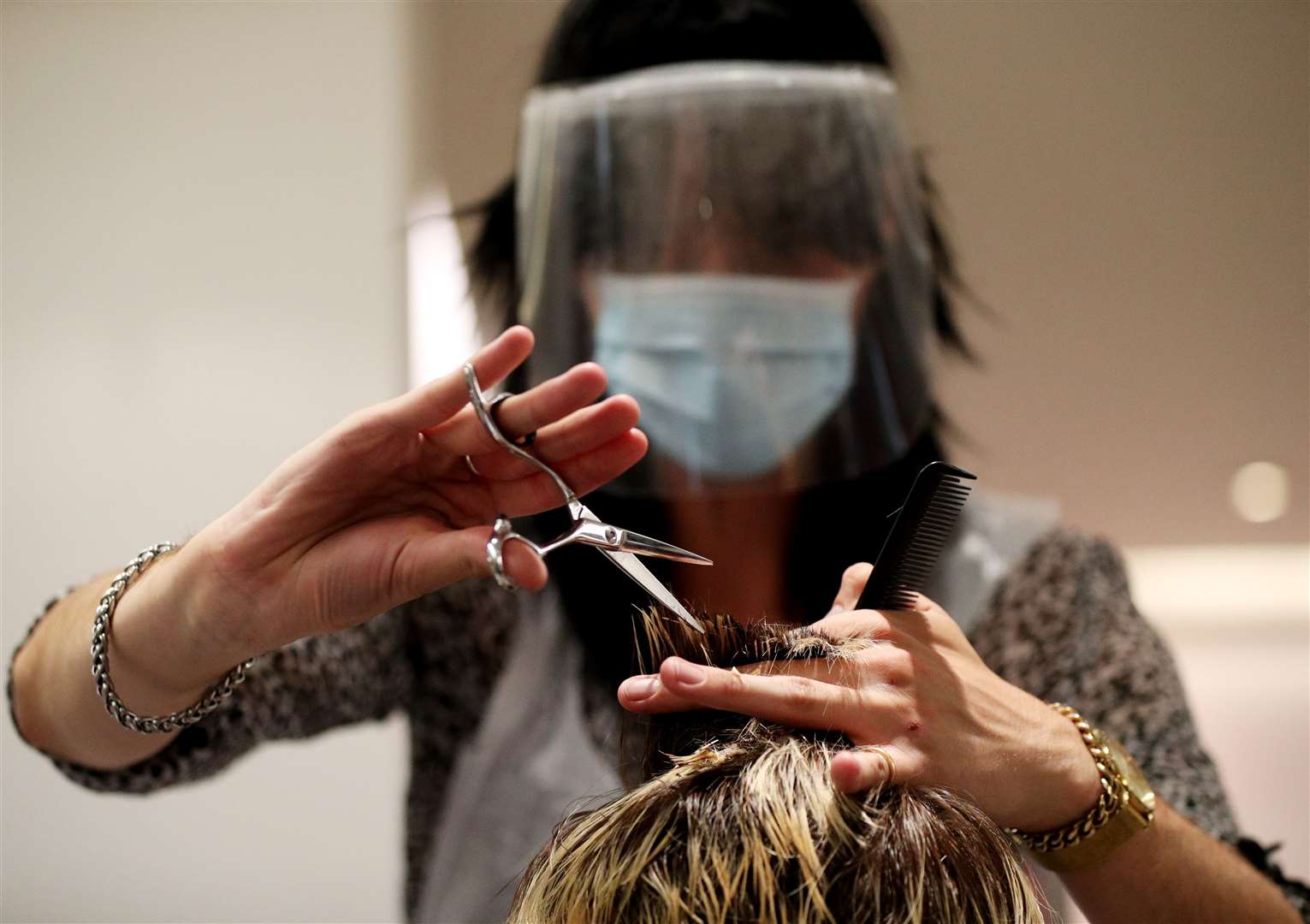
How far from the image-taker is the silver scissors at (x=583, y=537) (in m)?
0.61

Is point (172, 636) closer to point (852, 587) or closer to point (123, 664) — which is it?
point (123, 664)

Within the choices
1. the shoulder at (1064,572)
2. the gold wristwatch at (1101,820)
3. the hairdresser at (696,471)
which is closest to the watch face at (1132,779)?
the gold wristwatch at (1101,820)

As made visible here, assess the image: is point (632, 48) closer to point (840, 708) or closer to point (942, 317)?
point (942, 317)

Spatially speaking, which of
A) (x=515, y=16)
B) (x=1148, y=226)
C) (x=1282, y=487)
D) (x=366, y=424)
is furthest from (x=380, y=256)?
(x=1282, y=487)

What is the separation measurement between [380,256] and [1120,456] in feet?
3.61

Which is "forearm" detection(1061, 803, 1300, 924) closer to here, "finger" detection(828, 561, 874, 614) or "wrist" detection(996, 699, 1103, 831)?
"wrist" detection(996, 699, 1103, 831)

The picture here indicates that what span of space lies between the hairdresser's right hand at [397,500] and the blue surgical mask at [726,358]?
458mm

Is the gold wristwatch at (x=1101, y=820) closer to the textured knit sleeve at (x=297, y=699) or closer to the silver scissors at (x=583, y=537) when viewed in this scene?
the silver scissors at (x=583, y=537)

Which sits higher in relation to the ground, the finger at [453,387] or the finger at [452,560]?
the finger at [453,387]

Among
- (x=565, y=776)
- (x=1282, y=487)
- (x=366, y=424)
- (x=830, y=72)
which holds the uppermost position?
(x=830, y=72)

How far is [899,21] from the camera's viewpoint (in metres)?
1.40

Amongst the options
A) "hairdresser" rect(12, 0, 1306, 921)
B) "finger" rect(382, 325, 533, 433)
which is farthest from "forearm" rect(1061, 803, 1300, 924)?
"finger" rect(382, 325, 533, 433)

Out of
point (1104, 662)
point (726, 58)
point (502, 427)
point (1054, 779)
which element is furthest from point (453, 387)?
point (1104, 662)

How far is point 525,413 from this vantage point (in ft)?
2.04
